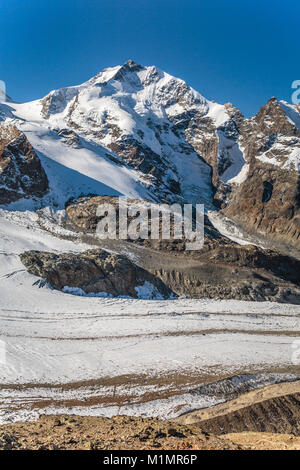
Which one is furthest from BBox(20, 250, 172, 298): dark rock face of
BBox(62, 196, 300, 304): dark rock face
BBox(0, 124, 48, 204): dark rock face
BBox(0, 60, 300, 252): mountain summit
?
BBox(0, 60, 300, 252): mountain summit

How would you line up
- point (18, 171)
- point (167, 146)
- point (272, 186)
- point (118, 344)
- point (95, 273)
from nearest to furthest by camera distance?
point (118, 344) < point (95, 273) < point (18, 171) < point (272, 186) < point (167, 146)

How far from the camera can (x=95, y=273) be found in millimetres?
37688

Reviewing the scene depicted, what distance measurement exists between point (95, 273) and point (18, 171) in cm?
3407

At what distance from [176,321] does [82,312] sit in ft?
26.2

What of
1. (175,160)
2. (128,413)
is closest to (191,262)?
(128,413)

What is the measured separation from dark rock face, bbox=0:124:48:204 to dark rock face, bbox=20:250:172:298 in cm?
2404

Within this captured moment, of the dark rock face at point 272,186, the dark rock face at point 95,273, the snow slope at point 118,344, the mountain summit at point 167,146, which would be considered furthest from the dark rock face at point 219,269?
the dark rock face at point 272,186

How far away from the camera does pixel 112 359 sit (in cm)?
1997

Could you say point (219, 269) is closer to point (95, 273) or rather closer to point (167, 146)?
point (95, 273)

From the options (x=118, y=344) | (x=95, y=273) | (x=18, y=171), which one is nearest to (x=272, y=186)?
(x=18, y=171)
